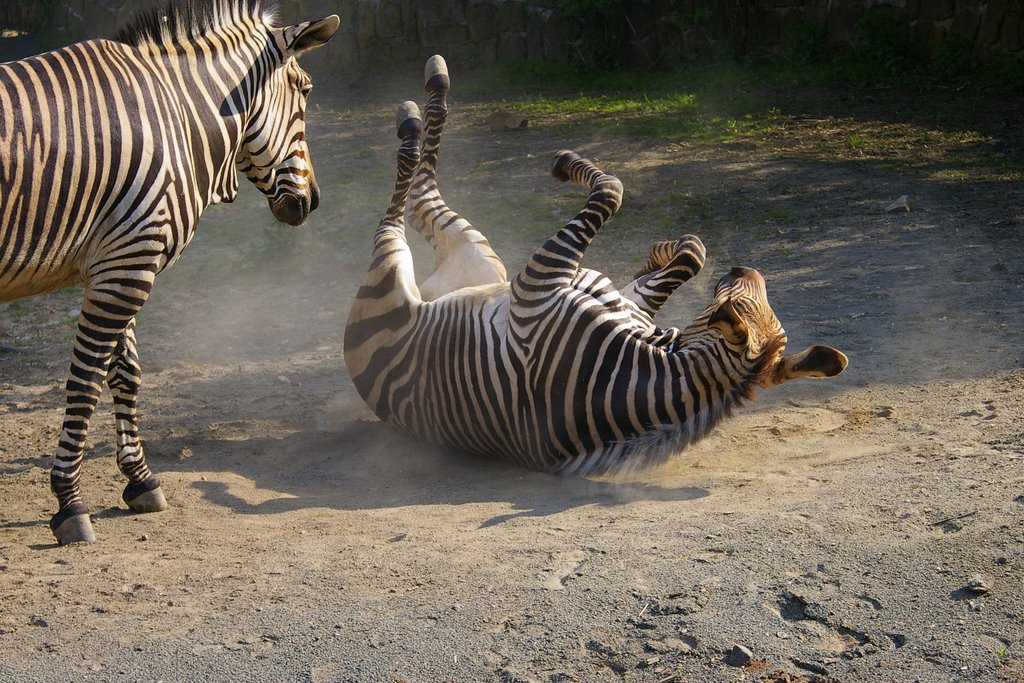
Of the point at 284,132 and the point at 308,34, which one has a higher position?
the point at 308,34

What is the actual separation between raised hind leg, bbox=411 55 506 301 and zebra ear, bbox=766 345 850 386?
6.94ft

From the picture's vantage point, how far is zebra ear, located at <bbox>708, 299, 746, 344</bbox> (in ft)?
16.7

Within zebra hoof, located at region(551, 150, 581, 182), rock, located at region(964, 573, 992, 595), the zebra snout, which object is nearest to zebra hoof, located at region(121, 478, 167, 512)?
the zebra snout

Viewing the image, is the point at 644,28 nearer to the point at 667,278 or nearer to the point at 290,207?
the point at 667,278

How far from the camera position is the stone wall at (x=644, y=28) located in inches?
532

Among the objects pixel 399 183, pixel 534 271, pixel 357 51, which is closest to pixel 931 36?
pixel 357 51

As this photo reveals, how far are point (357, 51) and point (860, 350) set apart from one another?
12.2 metres

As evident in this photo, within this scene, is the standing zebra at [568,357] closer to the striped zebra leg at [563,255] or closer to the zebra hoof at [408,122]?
the striped zebra leg at [563,255]

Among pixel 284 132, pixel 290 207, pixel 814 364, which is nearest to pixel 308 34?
pixel 284 132

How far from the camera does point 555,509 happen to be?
193 inches

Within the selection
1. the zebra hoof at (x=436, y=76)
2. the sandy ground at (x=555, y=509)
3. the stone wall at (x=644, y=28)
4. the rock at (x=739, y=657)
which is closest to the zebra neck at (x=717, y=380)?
the sandy ground at (x=555, y=509)

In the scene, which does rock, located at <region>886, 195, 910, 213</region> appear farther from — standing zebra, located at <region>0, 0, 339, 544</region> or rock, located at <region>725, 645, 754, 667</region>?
rock, located at <region>725, 645, 754, 667</region>

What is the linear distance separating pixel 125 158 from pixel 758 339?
115 inches

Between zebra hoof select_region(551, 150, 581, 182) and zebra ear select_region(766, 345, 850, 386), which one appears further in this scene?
zebra hoof select_region(551, 150, 581, 182)
